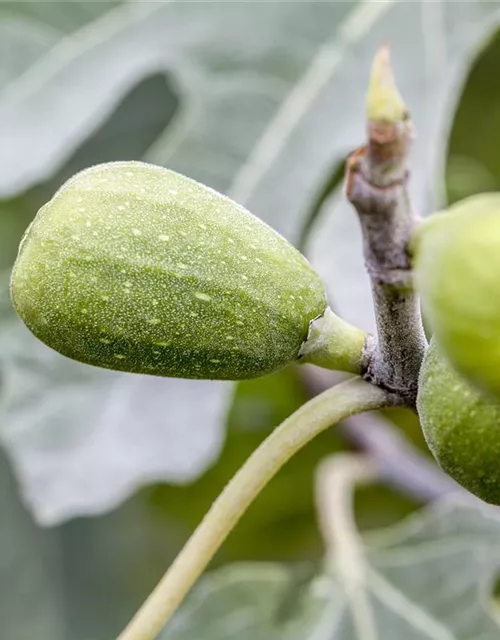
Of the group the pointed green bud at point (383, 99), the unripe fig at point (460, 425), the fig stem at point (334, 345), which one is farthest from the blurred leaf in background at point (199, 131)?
the pointed green bud at point (383, 99)

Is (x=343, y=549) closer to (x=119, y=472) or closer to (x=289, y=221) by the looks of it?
(x=119, y=472)

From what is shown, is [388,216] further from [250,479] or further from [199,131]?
[199,131]

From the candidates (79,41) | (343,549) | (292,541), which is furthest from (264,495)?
(79,41)

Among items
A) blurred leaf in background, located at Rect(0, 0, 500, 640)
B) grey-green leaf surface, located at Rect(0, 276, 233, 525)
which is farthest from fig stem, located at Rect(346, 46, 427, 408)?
grey-green leaf surface, located at Rect(0, 276, 233, 525)

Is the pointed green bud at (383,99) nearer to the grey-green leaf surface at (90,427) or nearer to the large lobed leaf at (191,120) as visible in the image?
the large lobed leaf at (191,120)

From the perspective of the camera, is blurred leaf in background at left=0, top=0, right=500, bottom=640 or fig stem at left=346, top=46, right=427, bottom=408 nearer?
fig stem at left=346, top=46, right=427, bottom=408

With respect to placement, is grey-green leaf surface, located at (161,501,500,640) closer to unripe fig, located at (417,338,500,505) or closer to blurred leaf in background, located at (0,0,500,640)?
blurred leaf in background, located at (0,0,500,640)
